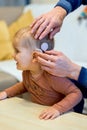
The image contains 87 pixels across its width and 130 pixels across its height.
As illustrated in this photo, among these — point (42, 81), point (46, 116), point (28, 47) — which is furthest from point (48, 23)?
point (46, 116)

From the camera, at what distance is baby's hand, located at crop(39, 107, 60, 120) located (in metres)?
1.03

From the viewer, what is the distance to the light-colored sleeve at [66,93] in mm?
1086

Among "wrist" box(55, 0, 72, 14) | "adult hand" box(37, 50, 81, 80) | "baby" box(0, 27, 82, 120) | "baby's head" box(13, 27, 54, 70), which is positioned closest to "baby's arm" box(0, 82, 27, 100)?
"baby" box(0, 27, 82, 120)

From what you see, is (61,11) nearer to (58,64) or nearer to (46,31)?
(46,31)

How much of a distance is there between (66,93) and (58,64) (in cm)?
14

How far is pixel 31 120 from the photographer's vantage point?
3.30 ft

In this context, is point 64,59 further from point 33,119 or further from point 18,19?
point 18,19

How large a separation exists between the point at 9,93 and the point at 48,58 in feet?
1.11

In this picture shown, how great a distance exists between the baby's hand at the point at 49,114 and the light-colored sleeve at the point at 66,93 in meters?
0.02

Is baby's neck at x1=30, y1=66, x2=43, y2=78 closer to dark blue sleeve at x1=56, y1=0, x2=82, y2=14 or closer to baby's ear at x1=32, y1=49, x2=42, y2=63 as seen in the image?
baby's ear at x1=32, y1=49, x2=42, y2=63

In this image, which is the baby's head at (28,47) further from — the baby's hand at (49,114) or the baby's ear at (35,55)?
the baby's hand at (49,114)

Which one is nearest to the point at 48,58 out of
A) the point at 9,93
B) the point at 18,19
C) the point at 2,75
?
the point at 9,93

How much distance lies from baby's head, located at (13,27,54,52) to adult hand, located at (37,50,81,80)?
6 centimetres

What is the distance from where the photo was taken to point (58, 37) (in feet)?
8.39
